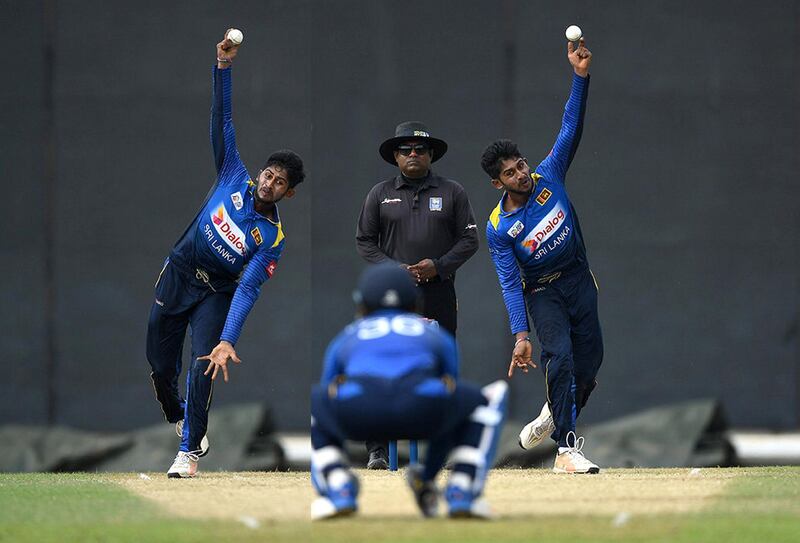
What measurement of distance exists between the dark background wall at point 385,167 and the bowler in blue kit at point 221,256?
240cm

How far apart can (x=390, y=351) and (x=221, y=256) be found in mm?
2841

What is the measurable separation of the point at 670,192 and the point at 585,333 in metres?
2.70

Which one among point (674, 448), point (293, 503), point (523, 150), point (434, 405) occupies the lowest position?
point (674, 448)

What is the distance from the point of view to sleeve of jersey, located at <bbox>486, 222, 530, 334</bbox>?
7551mm

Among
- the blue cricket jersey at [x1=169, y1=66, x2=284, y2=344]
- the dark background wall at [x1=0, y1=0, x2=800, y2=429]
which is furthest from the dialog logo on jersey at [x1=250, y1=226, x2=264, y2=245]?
the dark background wall at [x1=0, y1=0, x2=800, y2=429]

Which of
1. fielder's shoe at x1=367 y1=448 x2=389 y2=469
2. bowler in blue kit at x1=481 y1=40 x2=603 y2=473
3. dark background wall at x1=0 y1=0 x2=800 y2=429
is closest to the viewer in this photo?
bowler in blue kit at x1=481 y1=40 x2=603 y2=473

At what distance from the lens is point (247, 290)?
24.4 ft

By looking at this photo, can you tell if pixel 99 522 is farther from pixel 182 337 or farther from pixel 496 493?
pixel 182 337

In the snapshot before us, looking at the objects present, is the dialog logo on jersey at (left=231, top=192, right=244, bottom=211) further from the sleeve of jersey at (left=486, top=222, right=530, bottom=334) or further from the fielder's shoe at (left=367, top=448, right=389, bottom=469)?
the fielder's shoe at (left=367, top=448, right=389, bottom=469)

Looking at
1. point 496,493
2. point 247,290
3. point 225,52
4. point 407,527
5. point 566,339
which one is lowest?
point 496,493

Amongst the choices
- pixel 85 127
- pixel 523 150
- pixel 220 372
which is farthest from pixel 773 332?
pixel 85 127

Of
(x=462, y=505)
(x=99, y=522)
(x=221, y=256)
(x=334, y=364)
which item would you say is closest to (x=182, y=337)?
(x=221, y=256)

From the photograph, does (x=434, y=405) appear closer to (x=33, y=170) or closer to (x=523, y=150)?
(x=523, y=150)

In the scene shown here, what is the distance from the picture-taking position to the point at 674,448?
973cm
